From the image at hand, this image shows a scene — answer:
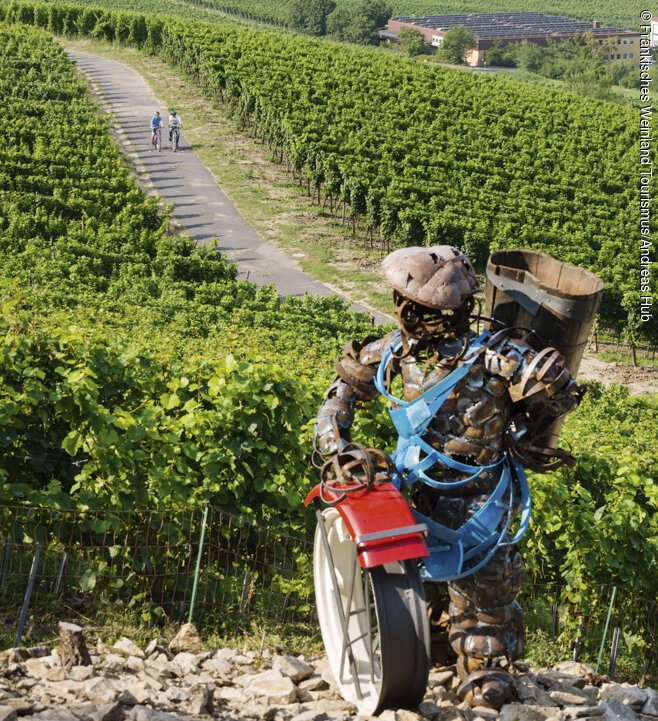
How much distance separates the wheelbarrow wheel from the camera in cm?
532

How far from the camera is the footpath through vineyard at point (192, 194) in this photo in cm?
2917

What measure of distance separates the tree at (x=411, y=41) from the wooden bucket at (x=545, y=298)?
91.5 m

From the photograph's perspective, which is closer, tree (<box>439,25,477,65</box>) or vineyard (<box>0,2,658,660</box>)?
vineyard (<box>0,2,658,660</box>)

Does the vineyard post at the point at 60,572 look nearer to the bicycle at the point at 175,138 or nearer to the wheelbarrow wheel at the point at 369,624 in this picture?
the wheelbarrow wheel at the point at 369,624

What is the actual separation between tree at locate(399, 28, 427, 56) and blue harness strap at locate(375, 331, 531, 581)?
92031 mm

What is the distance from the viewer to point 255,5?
124062 millimetres

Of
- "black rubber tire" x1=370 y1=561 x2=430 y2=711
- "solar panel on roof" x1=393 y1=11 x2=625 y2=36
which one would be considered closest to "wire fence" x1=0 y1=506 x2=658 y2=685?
"black rubber tire" x1=370 y1=561 x2=430 y2=711

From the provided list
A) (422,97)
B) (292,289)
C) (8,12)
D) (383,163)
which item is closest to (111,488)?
(292,289)

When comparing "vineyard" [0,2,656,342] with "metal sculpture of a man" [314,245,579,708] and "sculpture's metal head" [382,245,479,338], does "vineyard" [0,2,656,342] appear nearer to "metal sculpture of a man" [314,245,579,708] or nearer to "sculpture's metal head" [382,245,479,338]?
"metal sculpture of a man" [314,245,579,708]

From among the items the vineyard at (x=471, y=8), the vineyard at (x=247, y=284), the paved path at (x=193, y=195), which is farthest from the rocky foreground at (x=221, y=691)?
the vineyard at (x=471, y=8)

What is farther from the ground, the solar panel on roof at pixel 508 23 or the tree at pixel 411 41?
the solar panel on roof at pixel 508 23

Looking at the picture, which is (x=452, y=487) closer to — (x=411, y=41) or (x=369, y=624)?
(x=369, y=624)

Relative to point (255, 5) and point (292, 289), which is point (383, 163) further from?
point (255, 5)

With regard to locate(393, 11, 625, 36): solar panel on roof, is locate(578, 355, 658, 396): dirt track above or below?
below
